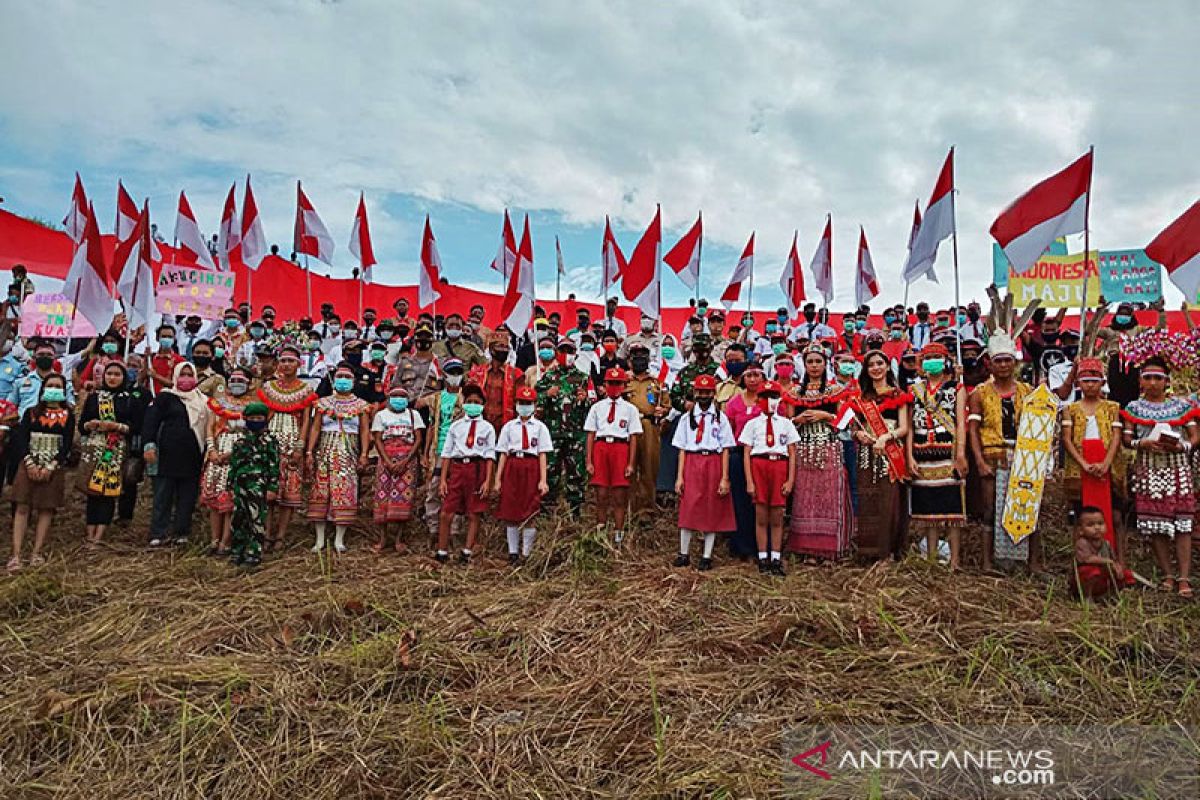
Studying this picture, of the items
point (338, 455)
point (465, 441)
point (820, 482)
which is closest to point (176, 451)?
point (338, 455)

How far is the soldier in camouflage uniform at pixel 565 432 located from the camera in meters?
7.71

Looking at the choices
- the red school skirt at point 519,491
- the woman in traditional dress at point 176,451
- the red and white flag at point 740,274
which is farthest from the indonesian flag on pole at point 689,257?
the woman in traditional dress at point 176,451

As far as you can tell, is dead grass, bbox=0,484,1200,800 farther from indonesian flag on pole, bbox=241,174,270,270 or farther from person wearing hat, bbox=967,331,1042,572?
indonesian flag on pole, bbox=241,174,270,270

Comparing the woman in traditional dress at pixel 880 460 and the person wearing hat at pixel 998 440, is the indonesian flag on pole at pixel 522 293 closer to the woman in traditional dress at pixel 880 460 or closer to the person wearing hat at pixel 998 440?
the woman in traditional dress at pixel 880 460

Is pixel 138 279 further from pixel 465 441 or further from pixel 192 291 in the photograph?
pixel 465 441

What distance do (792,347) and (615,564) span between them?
16.6 feet

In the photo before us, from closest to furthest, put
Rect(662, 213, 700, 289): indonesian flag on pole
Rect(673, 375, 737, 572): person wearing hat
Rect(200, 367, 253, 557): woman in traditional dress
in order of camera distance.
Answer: Rect(673, 375, 737, 572): person wearing hat
Rect(200, 367, 253, 557): woman in traditional dress
Rect(662, 213, 700, 289): indonesian flag on pole

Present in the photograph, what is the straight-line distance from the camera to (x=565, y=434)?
304 inches

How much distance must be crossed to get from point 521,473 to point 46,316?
33.9ft

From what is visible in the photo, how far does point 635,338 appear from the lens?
32.1 ft

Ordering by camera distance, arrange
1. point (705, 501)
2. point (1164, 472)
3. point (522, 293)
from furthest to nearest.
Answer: point (522, 293)
point (705, 501)
point (1164, 472)

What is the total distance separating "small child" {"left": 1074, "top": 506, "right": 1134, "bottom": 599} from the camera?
509cm

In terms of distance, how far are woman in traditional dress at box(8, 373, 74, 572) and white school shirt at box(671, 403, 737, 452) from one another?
5.72 m

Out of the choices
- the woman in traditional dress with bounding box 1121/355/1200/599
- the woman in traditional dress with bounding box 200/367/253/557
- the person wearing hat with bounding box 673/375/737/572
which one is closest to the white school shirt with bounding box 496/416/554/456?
the person wearing hat with bounding box 673/375/737/572
